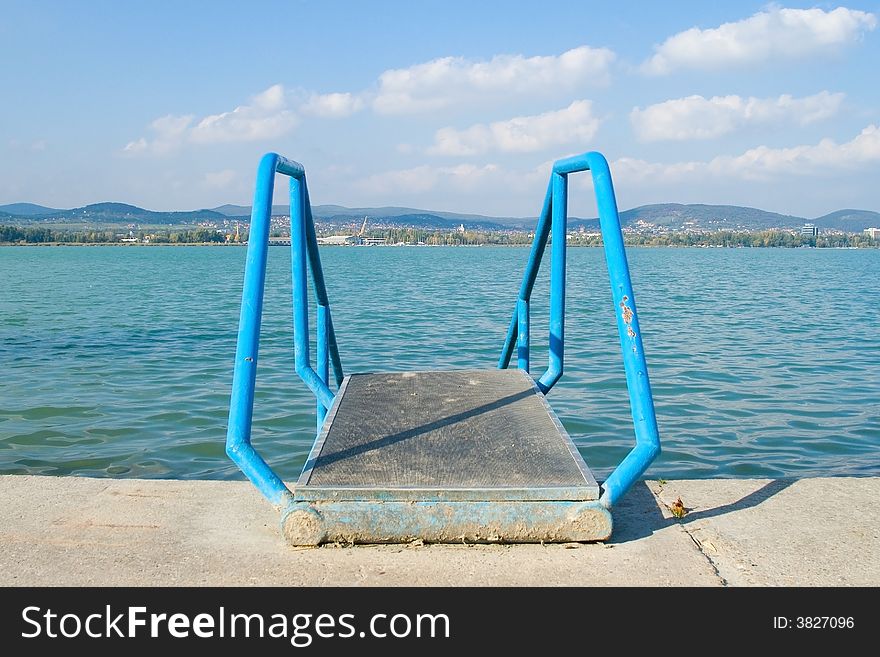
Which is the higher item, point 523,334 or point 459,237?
point 523,334

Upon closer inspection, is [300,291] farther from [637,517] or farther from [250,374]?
[637,517]

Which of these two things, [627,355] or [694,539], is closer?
[694,539]

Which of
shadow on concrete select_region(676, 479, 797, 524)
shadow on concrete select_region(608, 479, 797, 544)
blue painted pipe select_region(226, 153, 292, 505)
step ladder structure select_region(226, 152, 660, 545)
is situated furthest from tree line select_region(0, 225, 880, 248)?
blue painted pipe select_region(226, 153, 292, 505)

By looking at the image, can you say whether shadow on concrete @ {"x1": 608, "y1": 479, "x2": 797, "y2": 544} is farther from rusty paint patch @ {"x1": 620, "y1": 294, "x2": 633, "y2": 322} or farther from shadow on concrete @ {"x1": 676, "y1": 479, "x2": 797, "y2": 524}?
rusty paint patch @ {"x1": 620, "y1": 294, "x2": 633, "y2": 322}

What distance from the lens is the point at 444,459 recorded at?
165 inches

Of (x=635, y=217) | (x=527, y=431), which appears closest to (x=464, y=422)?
(x=527, y=431)

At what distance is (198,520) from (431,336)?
1318 centimetres

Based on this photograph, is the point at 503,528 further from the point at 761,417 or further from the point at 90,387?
the point at 90,387

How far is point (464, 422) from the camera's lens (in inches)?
191

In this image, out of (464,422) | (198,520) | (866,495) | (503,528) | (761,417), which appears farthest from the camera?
(761,417)

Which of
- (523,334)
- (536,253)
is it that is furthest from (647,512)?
(523,334)

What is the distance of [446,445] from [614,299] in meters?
1.11

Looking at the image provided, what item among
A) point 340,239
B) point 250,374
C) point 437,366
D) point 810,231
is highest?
point 810,231

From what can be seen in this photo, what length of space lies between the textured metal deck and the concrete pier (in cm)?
26
